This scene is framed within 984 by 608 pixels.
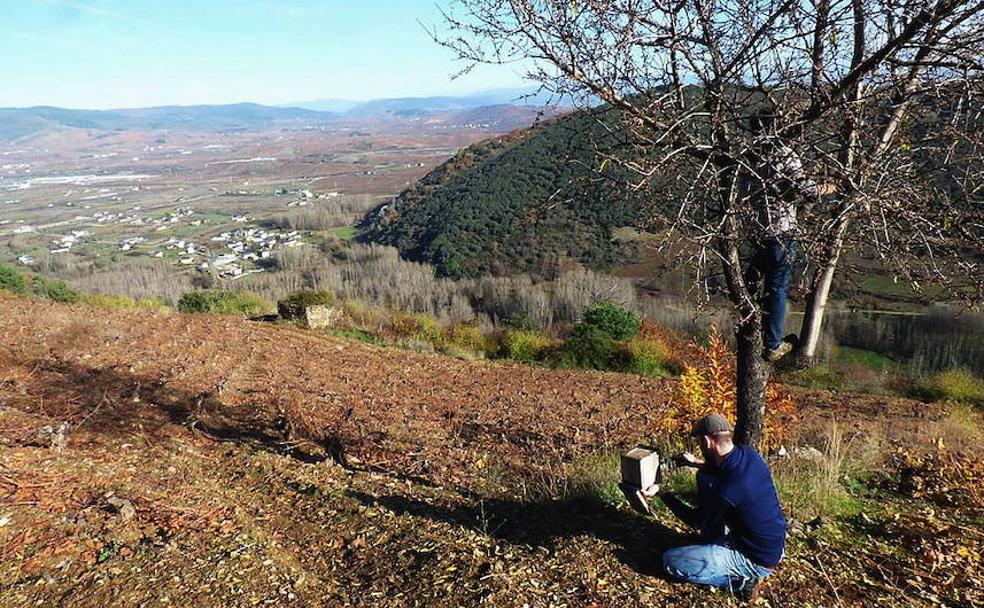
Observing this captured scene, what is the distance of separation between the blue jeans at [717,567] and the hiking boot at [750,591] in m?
0.01

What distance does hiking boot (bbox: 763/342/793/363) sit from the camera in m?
4.53

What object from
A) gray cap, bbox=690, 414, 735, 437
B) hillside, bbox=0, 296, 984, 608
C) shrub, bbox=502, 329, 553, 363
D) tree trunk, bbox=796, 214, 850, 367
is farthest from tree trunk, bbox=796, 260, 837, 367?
shrub, bbox=502, 329, 553, 363

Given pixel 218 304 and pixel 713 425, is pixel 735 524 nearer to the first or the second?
pixel 713 425

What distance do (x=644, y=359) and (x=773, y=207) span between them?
17.4m

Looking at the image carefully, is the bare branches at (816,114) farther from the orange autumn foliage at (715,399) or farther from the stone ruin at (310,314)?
the stone ruin at (310,314)

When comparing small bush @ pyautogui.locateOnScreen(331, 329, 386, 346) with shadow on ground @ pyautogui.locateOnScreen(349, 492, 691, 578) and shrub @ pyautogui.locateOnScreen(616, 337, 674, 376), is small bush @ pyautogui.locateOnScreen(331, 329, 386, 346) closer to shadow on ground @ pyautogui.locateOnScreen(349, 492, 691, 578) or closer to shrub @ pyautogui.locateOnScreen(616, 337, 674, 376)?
shrub @ pyautogui.locateOnScreen(616, 337, 674, 376)

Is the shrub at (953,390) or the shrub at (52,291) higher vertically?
the shrub at (52,291)

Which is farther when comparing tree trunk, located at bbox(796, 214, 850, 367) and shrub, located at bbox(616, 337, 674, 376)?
shrub, located at bbox(616, 337, 674, 376)

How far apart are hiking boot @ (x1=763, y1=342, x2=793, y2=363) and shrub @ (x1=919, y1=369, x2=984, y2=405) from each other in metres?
17.2

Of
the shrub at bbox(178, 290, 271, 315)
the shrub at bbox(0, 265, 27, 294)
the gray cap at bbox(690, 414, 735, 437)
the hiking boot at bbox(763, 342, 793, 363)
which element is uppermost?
the hiking boot at bbox(763, 342, 793, 363)

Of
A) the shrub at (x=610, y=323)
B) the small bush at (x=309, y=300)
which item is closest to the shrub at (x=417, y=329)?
the small bush at (x=309, y=300)

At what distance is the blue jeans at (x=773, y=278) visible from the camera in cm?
412

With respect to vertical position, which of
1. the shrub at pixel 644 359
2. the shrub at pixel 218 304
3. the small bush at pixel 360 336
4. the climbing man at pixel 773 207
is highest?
the climbing man at pixel 773 207

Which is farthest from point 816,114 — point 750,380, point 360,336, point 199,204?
point 199,204
